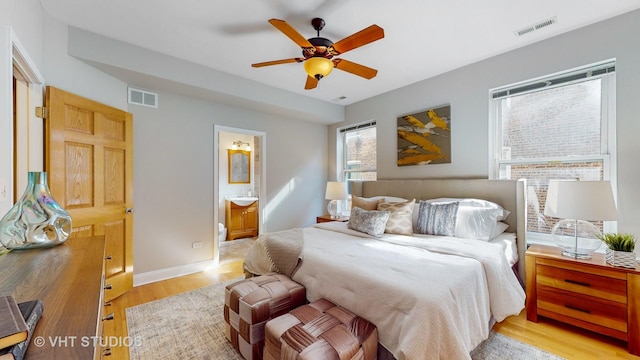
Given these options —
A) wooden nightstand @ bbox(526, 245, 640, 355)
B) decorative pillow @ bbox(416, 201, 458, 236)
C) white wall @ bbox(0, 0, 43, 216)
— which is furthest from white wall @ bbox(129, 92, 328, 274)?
wooden nightstand @ bbox(526, 245, 640, 355)

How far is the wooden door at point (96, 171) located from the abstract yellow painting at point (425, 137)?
11.6 ft

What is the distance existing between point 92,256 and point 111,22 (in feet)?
7.62

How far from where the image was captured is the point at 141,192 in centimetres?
323

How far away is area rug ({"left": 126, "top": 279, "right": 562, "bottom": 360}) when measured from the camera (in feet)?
6.23

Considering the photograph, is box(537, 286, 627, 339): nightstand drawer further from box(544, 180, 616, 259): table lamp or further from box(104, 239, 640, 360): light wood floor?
box(544, 180, 616, 259): table lamp

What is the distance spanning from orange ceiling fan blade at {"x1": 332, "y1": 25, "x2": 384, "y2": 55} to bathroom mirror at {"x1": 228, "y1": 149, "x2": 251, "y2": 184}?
14.2 feet

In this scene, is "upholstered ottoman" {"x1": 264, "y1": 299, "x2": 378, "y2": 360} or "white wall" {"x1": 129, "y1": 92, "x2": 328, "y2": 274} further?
"white wall" {"x1": 129, "y1": 92, "x2": 328, "y2": 274}

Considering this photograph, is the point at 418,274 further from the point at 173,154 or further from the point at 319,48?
the point at 173,154

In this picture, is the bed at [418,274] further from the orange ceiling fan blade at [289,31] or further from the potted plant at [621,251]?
the orange ceiling fan blade at [289,31]

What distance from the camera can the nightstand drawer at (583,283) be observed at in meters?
1.95

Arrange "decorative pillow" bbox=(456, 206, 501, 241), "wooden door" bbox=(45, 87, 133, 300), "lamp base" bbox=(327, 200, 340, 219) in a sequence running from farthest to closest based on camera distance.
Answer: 1. "lamp base" bbox=(327, 200, 340, 219)
2. "decorative pillow" bbox=(456, 206, 501, 241)
3. "wooden door" bbox=(45, 87, 133, 300)

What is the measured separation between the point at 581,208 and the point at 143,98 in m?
4.56

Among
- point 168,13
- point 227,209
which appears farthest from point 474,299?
point 227,209

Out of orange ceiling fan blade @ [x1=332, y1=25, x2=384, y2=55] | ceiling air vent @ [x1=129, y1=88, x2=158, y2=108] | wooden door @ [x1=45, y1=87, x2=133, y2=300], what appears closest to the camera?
orange ceiling fan blade @ [x1=332, y1=25, x2=384, y2=55]
